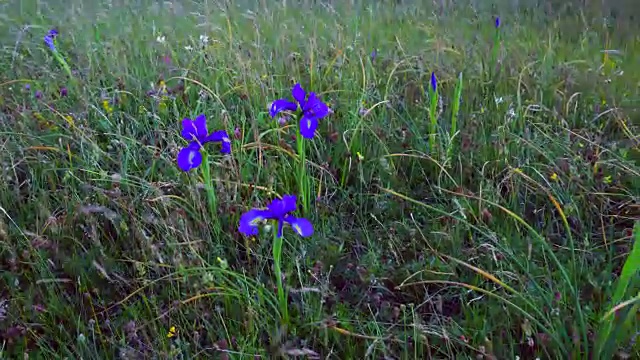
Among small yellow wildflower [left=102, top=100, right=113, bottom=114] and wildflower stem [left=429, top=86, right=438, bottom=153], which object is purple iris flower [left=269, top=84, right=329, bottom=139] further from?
small yellow wildflower [left=102, top=100, right=113, bottom=114]

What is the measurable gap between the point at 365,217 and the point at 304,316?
550mm

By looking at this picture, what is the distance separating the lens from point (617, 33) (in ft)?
11.4

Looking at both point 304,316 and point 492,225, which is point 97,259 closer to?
point 304,316

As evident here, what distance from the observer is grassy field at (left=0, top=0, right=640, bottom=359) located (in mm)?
1545

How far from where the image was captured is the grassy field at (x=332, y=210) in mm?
1545

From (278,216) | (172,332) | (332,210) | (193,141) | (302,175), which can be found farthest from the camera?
(332,210)

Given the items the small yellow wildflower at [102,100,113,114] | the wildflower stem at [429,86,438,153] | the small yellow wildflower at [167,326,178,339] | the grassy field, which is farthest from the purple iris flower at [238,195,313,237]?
the small yellow wildflower at [102,100,113,114]

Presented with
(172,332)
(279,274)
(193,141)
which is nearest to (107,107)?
(193,141)

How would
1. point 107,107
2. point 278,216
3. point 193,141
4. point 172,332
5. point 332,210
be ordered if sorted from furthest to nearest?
point 107,107 → point 332,210 → point 193,141 → point 172,332 → point 278,216

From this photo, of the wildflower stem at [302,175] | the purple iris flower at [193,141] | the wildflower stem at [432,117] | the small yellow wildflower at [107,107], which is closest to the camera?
the purple iris flower at [193,141]

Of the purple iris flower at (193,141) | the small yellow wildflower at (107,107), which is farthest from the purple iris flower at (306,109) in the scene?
the small yellow wildflower at (107,107)

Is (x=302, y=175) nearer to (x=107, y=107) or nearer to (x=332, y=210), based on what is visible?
(x=332, y=210)

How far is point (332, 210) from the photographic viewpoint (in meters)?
2.08

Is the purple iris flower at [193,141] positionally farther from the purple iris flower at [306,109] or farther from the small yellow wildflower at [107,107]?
the small yellow wildflower at [107,107]
